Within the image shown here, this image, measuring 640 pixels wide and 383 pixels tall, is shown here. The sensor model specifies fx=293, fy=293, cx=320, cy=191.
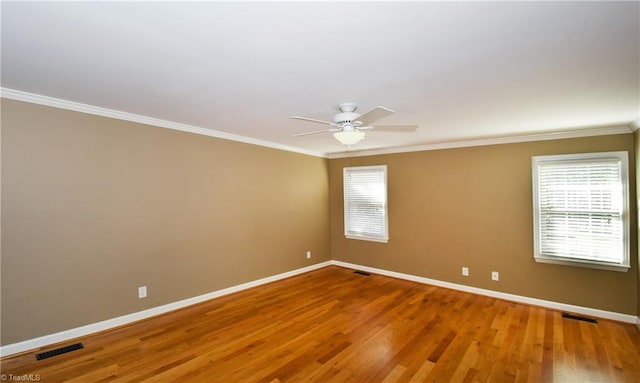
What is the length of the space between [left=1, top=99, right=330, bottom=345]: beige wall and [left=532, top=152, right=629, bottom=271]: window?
417cm

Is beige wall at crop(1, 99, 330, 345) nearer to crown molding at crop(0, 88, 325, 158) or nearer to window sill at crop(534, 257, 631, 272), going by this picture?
crown molding at crop(0, 88, 325, 158)

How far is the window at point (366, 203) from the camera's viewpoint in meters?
5.76

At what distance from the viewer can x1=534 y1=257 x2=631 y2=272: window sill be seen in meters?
3.68

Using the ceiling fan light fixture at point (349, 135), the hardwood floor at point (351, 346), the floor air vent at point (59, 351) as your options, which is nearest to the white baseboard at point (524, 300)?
the hardwood floor at point (351, 346)

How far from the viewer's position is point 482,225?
4652 mm

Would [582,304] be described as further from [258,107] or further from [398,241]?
[258,107]

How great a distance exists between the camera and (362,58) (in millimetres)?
1965

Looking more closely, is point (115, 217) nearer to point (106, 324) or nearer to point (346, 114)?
point (106, 324)

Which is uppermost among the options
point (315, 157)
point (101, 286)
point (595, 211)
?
point (315, 157)

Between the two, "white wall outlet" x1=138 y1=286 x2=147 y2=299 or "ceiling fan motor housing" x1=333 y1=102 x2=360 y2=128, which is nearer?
"ceiling fan motor housing" x1=333 y1=102 x2=360 y2=128

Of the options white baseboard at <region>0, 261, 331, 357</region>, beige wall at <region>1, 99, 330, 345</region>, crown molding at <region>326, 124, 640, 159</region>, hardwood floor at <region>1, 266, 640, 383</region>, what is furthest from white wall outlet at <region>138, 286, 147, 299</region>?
crown molding at <region>326, 124, 640, 159</region>

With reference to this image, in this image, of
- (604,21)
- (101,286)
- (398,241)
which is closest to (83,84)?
(101,286)

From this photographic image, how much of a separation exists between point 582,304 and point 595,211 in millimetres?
1253

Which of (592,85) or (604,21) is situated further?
(592,85)
